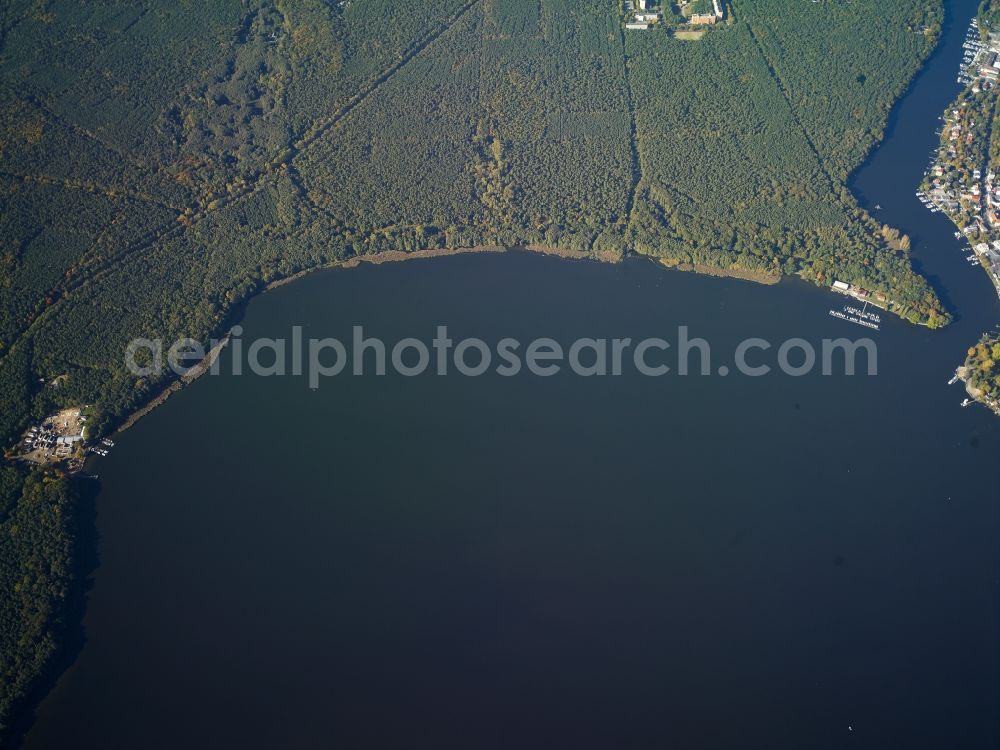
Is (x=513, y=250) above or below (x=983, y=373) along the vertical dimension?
above

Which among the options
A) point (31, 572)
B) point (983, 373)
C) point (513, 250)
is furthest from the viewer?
point (513, 250)

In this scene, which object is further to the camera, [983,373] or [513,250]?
[513,250]

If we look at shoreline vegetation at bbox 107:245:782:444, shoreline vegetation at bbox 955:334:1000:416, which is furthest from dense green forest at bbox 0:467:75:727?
shoreline vegetation at bbox 955:334:1000:416

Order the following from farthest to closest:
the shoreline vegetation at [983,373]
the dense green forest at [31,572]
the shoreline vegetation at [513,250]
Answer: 1. the shoreline vegetation at [513,250]
2. the shoreline vegetation at [983,373]
3. the dense green forest at [31,572]

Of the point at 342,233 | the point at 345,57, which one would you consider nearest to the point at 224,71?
the point at 345,57

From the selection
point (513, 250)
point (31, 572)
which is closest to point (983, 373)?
point (513, 250)

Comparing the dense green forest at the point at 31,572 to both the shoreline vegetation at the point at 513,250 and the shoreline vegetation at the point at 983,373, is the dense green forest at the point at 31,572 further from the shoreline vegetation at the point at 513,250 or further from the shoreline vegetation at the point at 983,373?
the shoreline vegetation at the point at 983,373

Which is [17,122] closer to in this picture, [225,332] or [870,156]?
[225,332]

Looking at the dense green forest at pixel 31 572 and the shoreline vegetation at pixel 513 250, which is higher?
the shoreline vegetation at pixel 513 250

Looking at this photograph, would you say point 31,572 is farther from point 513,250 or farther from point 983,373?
point 983,373

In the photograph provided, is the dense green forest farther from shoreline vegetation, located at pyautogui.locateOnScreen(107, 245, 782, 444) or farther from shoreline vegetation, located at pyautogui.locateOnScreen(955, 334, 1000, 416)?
shoreline vegetation, located at pyautogui.locateOnScreen(955, 334, 1000, 416)

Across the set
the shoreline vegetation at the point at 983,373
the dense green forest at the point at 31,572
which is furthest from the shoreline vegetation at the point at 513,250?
the dense green forest at the point at 31,572

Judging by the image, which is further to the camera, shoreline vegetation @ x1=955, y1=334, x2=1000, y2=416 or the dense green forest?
shoreline vegetation @ x1=955, y1=334, x2=1000, y2=416
